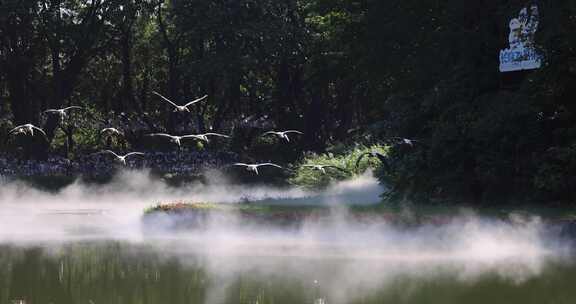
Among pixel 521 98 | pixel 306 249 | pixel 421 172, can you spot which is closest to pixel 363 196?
pixel 421 172

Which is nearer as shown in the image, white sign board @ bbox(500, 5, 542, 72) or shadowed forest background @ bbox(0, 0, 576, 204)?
white sign board @ bbox(500, 5, 542, 72)

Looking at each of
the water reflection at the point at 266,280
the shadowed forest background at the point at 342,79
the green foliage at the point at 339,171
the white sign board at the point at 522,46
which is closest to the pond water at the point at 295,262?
the water reflection at the point at 266,280

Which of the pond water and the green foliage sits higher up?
the green foliage

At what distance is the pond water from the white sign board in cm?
584

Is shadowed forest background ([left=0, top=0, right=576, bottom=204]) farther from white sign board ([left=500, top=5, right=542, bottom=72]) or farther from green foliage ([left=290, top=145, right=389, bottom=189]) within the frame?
green foliage ([left=290, top=145, right=389, bottom=189])

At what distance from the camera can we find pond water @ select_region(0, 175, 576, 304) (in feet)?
60.0

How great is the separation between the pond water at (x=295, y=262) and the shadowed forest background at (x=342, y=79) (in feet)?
11.8

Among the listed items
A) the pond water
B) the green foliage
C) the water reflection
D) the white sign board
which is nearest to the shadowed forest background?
the white sign board

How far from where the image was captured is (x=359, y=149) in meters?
48.3

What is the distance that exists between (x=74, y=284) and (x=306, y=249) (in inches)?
276

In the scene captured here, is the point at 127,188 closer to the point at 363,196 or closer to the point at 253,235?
the point at 363,196

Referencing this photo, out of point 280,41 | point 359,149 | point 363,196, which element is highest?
point 280,41

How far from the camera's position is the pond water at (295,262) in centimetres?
1830

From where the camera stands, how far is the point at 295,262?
22.5m
